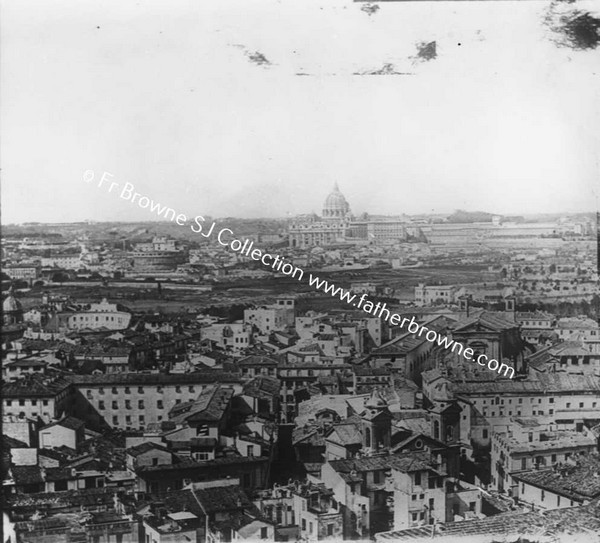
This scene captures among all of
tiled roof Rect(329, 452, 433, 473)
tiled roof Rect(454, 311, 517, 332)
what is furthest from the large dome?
tiled roof Rect(329, 452, 433, 473)

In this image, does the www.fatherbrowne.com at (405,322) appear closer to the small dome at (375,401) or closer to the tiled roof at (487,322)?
the tiled roof at (487,322)

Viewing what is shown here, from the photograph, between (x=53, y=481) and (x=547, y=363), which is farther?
(x=547, y=363)

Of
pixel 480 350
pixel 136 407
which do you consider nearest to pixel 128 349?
pixel 136 407

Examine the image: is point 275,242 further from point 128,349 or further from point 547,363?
point 547,363

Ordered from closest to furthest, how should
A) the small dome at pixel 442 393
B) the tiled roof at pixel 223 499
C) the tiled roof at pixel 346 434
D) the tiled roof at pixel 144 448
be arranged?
the tiled roof at pixel 223 499 → the tiled roof at pixel 144 448 → the tiled roof at pixel 346 434 → the small dome at pixel 442 393

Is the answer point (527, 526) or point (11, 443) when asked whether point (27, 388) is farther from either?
point (527, 526)

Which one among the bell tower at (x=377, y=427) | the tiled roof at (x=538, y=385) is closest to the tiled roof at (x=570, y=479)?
the tiled roof at (x=538, y=385)

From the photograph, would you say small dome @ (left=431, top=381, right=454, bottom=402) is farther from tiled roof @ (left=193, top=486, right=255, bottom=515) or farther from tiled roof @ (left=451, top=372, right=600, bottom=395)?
tiled roof @ (left=193, top=486, right=255, bottom=515)
